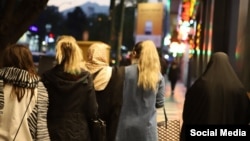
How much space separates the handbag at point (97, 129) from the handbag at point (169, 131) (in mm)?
738

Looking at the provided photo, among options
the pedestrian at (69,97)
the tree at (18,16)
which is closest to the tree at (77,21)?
the tree at (18,16)

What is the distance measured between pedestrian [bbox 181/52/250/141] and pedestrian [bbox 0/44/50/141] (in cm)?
156

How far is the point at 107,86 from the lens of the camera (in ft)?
20.1

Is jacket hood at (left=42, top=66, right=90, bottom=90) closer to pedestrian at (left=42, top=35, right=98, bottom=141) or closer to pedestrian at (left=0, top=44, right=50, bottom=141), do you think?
pedestrian at (left=42, top=35, right=98, bottom=141)

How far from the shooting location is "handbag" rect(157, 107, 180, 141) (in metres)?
6.02

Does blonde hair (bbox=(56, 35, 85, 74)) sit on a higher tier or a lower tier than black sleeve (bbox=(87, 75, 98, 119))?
higher

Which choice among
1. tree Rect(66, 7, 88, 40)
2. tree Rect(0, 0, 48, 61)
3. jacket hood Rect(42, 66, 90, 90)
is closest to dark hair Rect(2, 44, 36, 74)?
jacket hood Rect(42, 66, 90, 90)

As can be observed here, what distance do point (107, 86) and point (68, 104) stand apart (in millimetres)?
750

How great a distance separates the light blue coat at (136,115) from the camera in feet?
19.0

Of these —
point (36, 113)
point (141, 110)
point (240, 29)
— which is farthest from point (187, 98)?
point (240, 29)

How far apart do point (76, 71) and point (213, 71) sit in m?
1.47

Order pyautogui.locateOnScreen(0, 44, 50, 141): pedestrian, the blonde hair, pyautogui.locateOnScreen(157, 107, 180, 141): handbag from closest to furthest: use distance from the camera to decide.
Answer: pyautogui.locateOnScreen(0, 44, 50, 141): pedestrian
the blonde hair
pyautogui.locateOnScreen(157, 107, 180, 141): handbag

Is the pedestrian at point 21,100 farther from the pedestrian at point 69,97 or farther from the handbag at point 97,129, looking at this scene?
the handbag at point 97,129

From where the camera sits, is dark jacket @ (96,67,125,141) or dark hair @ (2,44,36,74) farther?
dark jacket @ (96,67,125,141)
